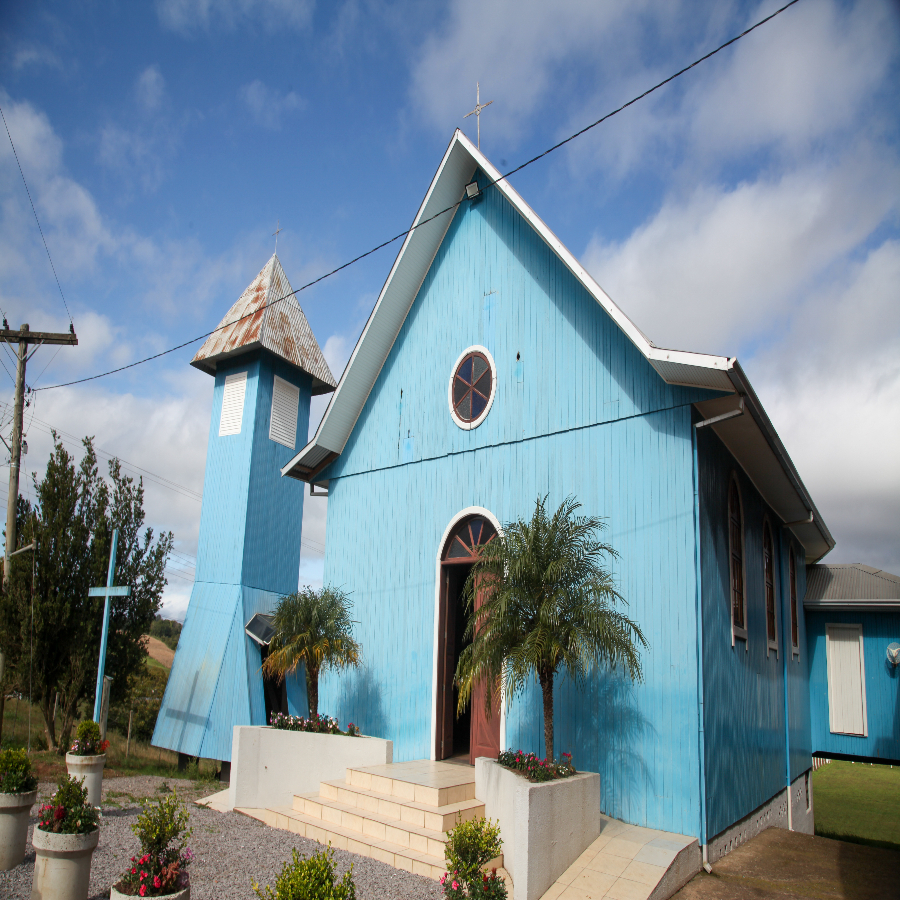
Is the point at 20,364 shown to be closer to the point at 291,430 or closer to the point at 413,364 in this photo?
the point at 291,430

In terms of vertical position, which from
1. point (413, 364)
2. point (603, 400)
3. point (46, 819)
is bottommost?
point (46, 819)

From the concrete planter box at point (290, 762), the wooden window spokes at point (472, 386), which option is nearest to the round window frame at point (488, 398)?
the wooden window spokes at point (472, 386)

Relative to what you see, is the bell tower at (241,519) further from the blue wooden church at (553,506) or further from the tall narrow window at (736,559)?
the tall narrow window at (736,559)

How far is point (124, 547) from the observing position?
17891 mm

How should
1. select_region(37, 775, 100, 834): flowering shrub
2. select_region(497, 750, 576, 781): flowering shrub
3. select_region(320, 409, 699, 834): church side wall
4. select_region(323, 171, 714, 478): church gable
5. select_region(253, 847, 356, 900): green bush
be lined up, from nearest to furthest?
select_region(253, 847, 356, 900): green bush < select_region(37, 775, 100, 834): flowering shrub < select_region(497, 750, 576, 781): flowering shrub < select_region(320, 409, 699, 834): church side wall < select_region(323, 171, 714, 478): church gable

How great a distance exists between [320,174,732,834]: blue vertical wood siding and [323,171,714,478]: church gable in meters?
0.03

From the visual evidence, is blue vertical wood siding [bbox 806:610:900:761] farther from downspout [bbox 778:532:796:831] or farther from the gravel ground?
the gravel ground

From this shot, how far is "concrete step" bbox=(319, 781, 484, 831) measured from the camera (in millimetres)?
7758

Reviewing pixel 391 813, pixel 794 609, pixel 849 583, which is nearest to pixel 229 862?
pixel 391 813

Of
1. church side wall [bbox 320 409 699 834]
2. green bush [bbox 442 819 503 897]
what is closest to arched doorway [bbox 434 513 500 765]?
church side wall [bbox 320 409 699 834]

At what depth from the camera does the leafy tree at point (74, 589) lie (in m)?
16.3

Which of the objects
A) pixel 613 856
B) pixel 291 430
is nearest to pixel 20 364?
pixel 291 430

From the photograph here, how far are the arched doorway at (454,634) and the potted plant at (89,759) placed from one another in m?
4.52

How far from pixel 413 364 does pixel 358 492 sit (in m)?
2.49
